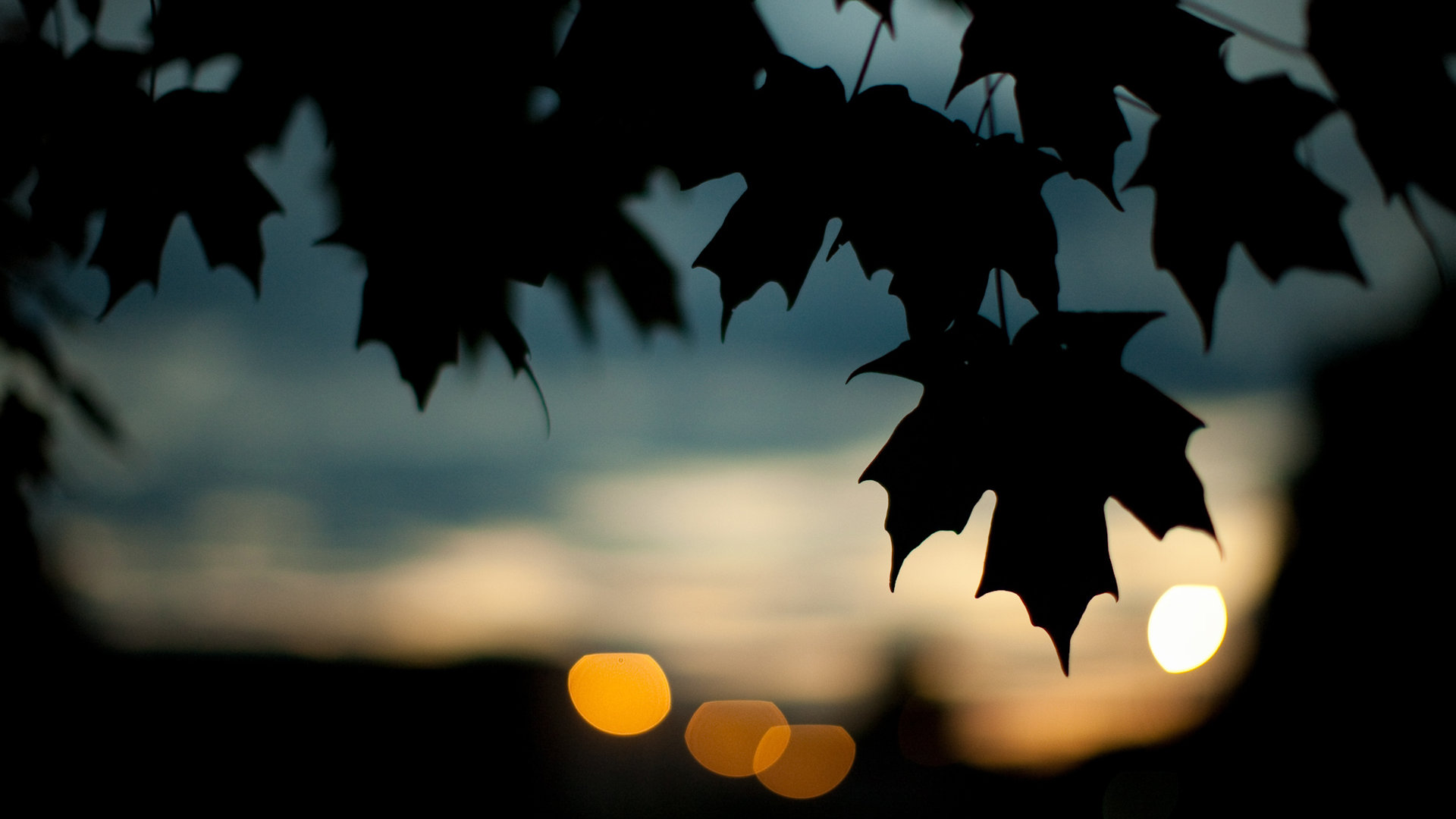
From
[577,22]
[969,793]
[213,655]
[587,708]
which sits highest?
[213,655]

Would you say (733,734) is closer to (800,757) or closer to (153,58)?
(800,757)

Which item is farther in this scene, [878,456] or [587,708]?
[587,708]

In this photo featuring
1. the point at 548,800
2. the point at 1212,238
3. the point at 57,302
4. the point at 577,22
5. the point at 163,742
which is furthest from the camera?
the point at 548,800

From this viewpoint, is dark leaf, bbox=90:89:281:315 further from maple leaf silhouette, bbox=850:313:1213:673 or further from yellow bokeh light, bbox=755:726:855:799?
yellow bokeh light, bbox=755:726:855:799

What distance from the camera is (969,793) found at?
29.9 meters

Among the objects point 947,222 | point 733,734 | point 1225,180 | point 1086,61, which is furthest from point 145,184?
point 733,734

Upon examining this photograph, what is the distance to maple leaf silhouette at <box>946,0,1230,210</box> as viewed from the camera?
112cm

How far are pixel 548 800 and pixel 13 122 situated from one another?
84.5ft

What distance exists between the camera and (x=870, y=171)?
1218mm

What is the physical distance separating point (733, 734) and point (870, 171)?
6722cm

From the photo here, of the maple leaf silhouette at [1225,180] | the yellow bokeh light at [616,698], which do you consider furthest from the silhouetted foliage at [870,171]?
the yellow bokeh light at [616,698]

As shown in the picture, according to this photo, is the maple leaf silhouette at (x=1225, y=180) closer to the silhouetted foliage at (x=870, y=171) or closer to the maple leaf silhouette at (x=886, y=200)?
the silhouetted foliage at (x=870, y=171)

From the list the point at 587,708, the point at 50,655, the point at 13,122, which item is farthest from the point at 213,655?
the point at 13,122

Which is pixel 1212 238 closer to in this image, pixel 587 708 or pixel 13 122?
pixel 13 122
